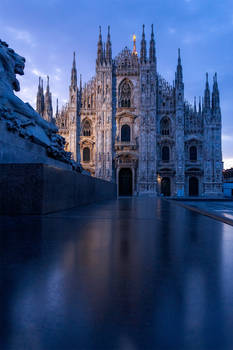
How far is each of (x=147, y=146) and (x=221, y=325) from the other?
87.4 ft

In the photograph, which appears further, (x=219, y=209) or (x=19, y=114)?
(x=219, y=209)

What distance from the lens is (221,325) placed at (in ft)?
3.14

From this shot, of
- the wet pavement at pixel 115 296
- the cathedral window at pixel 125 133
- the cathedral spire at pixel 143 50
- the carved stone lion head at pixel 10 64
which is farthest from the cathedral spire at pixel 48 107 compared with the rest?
the wet pavement at pixel 115 296

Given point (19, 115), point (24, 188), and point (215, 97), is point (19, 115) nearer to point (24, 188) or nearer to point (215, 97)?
point (24, 188)

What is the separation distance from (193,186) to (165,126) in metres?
7.62

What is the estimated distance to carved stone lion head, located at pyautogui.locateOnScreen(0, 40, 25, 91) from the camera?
247 inches

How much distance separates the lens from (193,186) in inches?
1105

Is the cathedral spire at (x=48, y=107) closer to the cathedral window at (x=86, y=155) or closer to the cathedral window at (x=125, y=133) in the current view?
the cathedral window at (x=86, y=155)

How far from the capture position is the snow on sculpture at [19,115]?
17.4ft

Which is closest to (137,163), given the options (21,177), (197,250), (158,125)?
(158,125)

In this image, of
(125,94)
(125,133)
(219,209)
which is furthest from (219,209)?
(125,94)

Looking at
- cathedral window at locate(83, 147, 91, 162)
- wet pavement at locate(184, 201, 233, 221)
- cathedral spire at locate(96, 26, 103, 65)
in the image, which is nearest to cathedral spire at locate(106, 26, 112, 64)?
cathedral spire at locate(96, 26, 103, 65)

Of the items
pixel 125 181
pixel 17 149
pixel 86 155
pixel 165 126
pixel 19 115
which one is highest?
pixel 165 126

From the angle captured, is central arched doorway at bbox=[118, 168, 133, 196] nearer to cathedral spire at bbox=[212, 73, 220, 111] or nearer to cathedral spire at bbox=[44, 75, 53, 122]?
cathedral spire at bbox=[44, 75, 53, 122]
